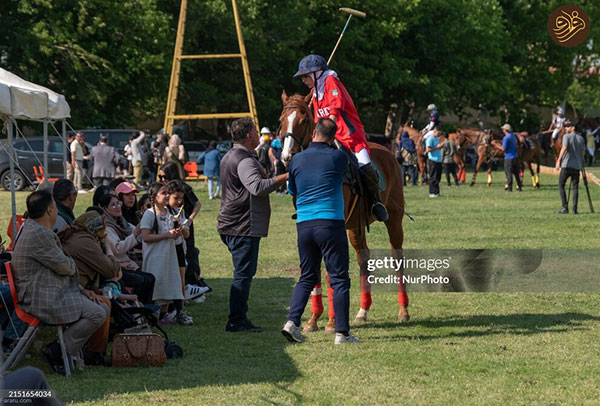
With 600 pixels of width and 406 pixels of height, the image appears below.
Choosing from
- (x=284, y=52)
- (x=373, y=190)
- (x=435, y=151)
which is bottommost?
(x=435, y=151)

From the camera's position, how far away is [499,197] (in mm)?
28922

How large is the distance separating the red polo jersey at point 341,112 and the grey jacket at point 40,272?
2944mm

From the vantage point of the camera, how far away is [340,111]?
9.73 m

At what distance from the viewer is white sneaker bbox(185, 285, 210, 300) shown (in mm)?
11812

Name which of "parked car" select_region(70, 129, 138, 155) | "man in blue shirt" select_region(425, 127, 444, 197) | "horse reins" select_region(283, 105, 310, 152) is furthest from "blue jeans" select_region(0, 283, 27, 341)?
"parked car" select_region(70, 129, 138, 155)

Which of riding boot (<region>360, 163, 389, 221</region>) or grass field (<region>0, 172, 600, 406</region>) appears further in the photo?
riding boot (<region>360, 163, 389, 221</region>)

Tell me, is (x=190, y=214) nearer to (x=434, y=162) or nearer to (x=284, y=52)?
(x=434, y=162)

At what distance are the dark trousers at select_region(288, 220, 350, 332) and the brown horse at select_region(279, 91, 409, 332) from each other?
0.82 meters

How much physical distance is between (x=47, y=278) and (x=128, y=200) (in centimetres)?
405

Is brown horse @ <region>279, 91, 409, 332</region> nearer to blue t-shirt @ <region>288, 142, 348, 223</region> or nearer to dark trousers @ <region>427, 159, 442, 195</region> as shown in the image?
blue t-shirt @ <region>288, 142, 348, 223</region>

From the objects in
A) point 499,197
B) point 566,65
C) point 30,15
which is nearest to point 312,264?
point 499,197

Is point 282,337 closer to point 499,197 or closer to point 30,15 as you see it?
point 499,197

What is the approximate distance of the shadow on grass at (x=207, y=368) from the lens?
7.64 meters

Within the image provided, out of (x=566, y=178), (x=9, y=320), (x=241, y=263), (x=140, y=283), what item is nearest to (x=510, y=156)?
(x=566, y=178)
